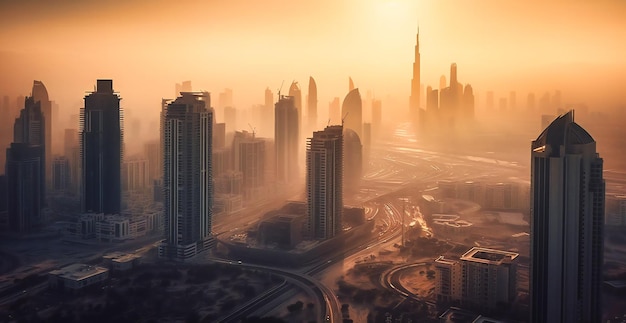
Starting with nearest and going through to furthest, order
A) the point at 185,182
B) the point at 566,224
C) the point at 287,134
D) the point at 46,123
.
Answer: the point at 566,224 → the point at 185,182 → the point at 46,123 → the point at 287,134

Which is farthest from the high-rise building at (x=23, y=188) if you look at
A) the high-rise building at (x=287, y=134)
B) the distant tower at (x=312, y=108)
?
the distant tower at (x=312, y=108)

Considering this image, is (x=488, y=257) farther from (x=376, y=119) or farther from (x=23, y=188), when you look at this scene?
(x=376, y=119)

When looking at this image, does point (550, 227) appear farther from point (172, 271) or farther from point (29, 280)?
point (29, 280)

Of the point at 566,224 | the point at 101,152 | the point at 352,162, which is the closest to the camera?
the point at 566,224

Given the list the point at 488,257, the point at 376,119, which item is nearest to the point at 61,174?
the point at 488,257

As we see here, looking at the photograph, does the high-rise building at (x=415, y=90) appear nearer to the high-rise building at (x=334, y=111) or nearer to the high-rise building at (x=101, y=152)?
the high-rise building at (x=334, y=111)

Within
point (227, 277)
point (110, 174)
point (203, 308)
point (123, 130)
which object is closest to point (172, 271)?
point (227, 277)

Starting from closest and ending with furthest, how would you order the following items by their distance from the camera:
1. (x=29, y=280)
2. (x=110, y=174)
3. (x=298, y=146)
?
(x=29, y=280) < (x=110, y=174) < (x=298, y=146)
